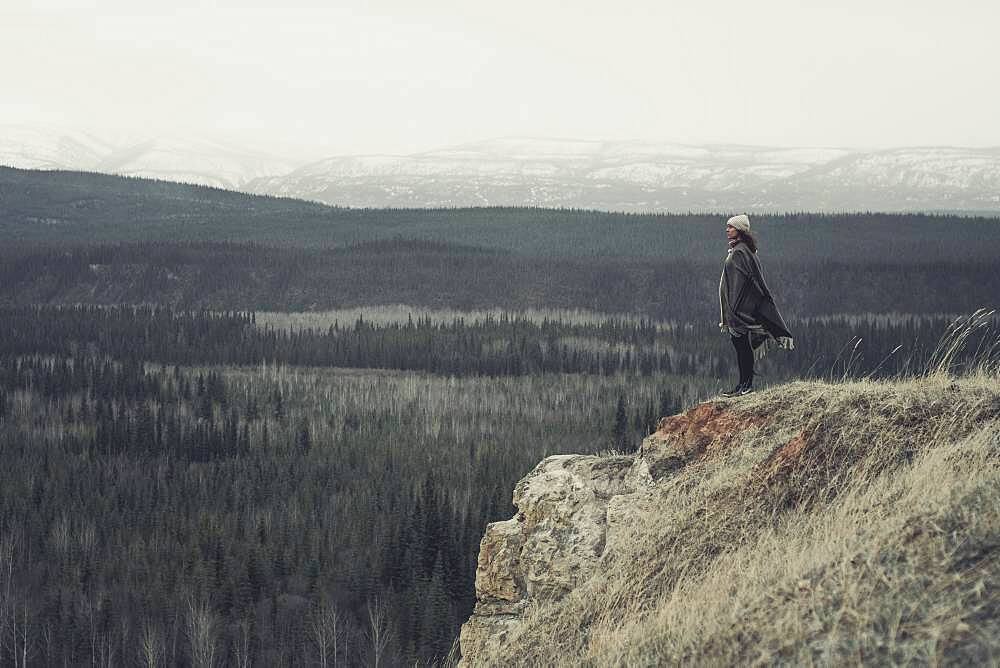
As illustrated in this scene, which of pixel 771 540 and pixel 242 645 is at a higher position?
pixel 771 540

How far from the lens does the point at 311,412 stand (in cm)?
10488

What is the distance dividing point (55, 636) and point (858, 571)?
3948cm

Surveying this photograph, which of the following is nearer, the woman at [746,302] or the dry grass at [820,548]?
the dry grass at [820,548]

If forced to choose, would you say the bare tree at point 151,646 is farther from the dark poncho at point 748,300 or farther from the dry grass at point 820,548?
the dark poncho at point 748,300

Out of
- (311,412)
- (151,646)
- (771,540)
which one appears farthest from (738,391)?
(311,412)

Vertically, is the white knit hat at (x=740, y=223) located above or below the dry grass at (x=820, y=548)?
above

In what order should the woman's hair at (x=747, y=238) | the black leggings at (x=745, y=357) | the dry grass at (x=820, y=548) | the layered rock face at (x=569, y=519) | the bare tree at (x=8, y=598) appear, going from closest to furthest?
1. the dry grass at (x=820, y=548)
2. the layered rock face at (x=569, y=519)
3. the black leggings at (x=745, y=357)
4. the woman's hair at (x=747, y=238)
5. the bare tree at (x=8, y=598)

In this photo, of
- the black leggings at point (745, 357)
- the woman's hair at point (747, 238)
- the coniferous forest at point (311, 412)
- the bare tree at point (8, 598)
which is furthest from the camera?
the coniferous forest at point (311, 412)

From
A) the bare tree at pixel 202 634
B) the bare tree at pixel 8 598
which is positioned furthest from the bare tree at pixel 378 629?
the bare tree at pixel 8 598

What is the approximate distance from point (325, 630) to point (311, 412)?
187ft

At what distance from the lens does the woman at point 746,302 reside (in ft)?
80.2

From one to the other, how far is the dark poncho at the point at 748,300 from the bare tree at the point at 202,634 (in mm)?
27275

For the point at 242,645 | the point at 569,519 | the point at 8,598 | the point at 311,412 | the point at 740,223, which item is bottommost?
the point at 311,412

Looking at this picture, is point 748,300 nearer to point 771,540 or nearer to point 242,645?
point 771,540
